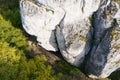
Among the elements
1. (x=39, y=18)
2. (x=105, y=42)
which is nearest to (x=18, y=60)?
(x=39, y=18)

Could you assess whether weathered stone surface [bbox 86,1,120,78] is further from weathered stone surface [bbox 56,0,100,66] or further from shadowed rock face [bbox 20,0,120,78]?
weathered stone surface [bbox 56,0,100,66]

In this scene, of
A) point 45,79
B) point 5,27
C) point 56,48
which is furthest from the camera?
point 56,48

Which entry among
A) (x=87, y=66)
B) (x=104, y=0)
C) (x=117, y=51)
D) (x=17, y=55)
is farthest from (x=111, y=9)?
(x=17, y=55)

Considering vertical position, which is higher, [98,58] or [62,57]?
[98,58]

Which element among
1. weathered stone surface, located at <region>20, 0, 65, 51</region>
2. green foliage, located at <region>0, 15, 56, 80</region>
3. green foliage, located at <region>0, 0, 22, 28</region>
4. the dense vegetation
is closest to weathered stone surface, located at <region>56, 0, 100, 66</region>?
weathered stone surface, located at <region>20, 0, 65, 51</region>

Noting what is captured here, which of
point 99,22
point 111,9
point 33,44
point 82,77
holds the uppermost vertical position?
point 111,9

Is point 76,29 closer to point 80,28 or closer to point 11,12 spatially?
point 80,28

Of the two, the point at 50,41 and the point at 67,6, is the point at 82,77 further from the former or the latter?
the point at 67,6
